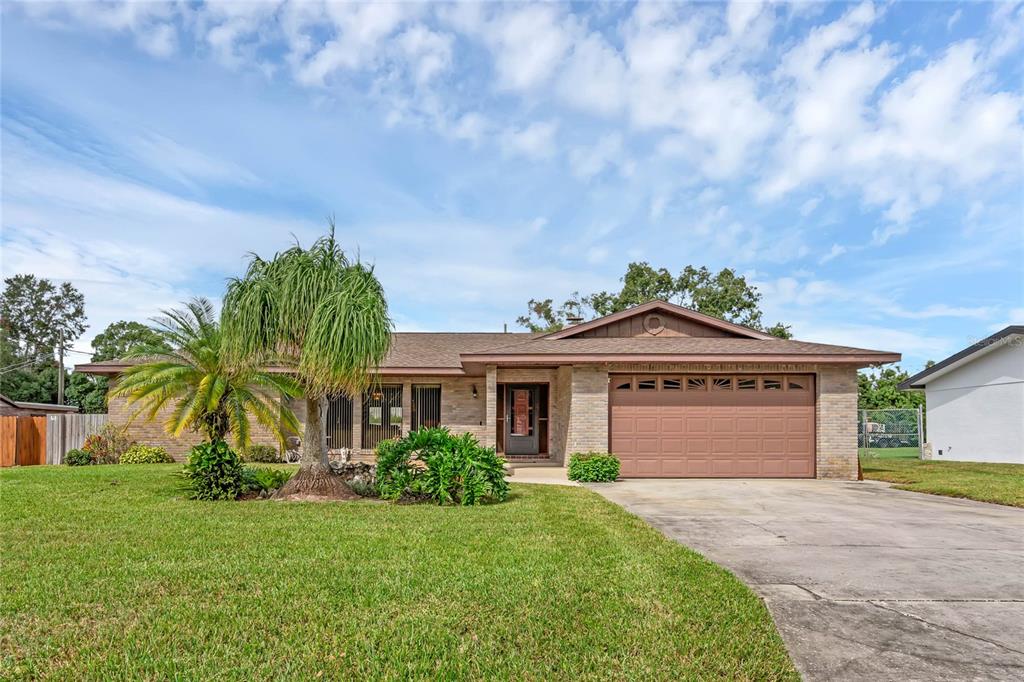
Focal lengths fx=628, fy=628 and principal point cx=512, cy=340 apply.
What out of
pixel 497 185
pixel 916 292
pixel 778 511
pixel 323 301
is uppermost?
pixel 497 185

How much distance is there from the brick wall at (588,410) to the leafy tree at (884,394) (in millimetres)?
21447

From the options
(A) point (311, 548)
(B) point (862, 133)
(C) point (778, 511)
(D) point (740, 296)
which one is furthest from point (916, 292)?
(A) point (311, 548)

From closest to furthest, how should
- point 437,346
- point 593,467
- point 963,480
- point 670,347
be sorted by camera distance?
point 593,467, point 963,480, point 670,347, point 437,346

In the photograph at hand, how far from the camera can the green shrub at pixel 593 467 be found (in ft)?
44.9

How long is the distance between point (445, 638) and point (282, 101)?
38.1 feet

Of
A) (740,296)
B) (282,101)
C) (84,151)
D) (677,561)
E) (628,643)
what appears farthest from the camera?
(740,296)

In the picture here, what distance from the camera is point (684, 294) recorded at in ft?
128

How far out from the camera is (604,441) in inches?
578

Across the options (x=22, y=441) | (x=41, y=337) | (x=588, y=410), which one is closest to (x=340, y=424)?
(x=588, y=410)

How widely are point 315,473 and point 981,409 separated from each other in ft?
79.3

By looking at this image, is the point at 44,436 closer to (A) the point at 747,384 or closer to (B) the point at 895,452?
(A) the point at 747,384

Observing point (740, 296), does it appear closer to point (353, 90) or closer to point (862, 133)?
point (862, 133)

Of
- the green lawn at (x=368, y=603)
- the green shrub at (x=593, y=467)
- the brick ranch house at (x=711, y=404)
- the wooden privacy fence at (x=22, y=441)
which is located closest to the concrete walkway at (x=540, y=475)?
the green shrub at (x=593, y=467)

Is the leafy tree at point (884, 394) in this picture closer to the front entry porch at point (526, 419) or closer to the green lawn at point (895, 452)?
the green lawn at point (895, 452)
